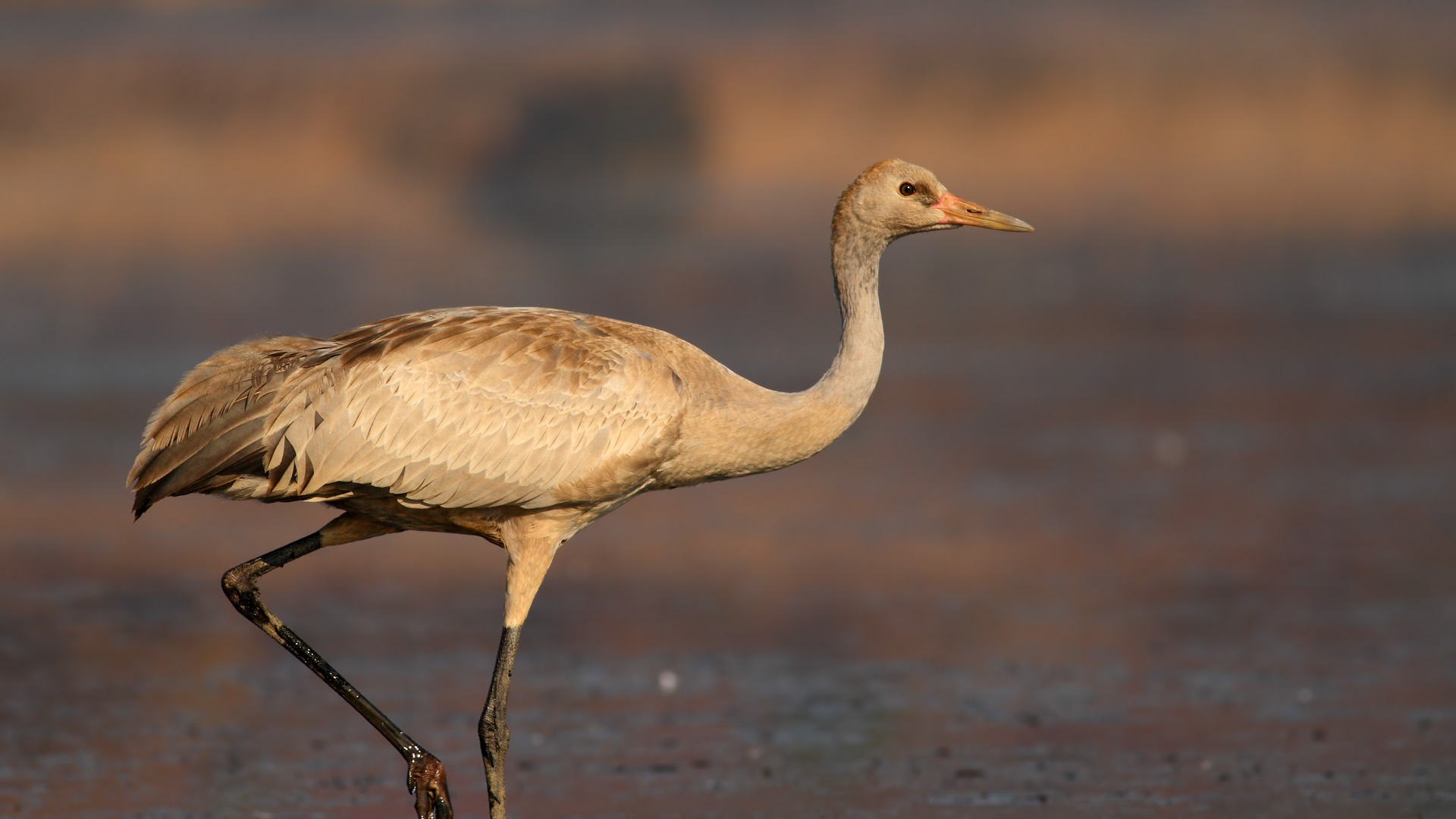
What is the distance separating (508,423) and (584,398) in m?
0.29

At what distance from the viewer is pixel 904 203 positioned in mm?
7062

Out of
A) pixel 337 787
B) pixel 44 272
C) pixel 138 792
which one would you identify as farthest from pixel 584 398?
pixel 44 272

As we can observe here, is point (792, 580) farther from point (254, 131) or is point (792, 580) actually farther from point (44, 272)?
point (254, 131)

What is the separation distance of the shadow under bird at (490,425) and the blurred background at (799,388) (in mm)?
1041

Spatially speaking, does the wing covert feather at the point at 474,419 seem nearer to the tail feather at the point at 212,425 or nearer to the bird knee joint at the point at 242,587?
the tail feather at the point at 212,425

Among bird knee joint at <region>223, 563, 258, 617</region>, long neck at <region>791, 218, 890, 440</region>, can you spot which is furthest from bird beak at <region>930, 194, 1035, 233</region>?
bird knee joint at <region>223, 563, 258, 617</region>

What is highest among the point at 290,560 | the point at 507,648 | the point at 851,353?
the point at 851,353

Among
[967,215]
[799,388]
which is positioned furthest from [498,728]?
[799,388]

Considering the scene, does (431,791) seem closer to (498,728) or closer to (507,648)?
(498,728)

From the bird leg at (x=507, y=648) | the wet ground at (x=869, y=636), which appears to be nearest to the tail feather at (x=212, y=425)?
the bird leg at (x=507, y=648)

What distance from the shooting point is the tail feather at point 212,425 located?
259 inches

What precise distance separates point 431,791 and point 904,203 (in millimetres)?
2747

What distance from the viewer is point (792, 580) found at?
10203 mm

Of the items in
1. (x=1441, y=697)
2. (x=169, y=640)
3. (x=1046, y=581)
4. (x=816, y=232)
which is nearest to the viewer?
(x=1441, y=697)
